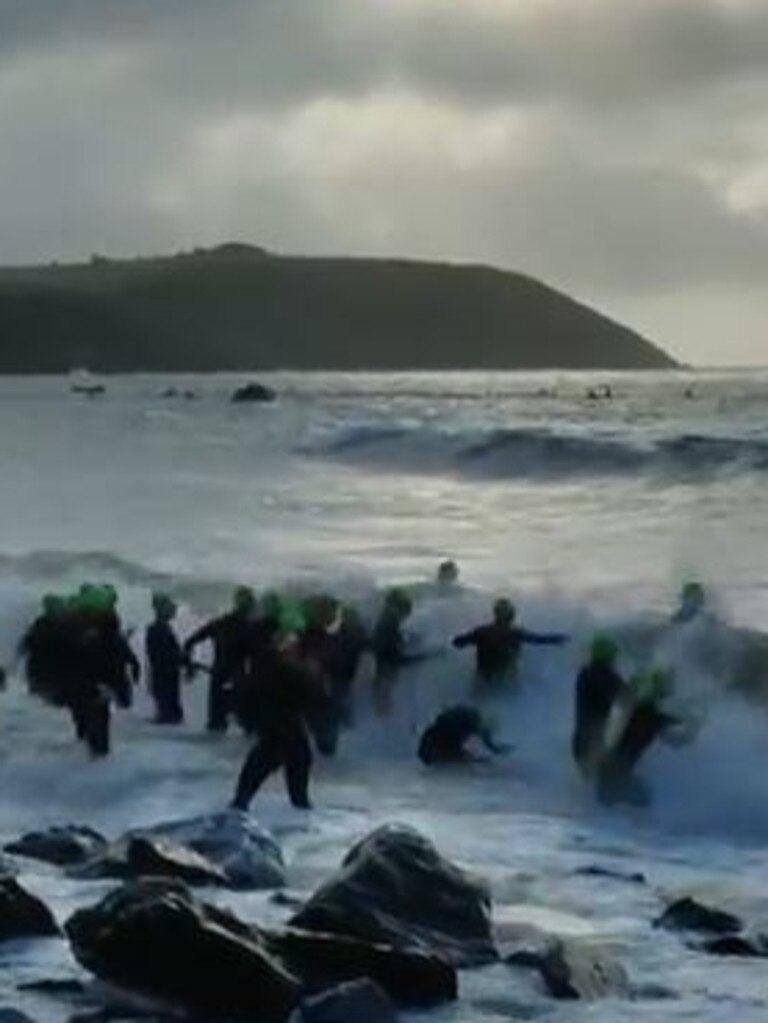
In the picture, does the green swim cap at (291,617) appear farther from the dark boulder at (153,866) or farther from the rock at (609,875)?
the dark boulder at (153,866)

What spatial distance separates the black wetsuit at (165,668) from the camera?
24906 millimetres

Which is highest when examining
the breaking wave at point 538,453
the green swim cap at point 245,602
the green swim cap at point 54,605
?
the breaking wave at point 538,453

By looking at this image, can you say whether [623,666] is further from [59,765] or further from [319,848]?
[319,848]

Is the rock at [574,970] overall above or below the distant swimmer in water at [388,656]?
below

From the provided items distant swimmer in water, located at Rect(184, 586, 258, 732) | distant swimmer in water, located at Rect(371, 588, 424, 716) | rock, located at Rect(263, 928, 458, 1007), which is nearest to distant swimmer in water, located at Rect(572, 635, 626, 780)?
distant swimmer in water, located at Rect(371, 588, 424, 716)

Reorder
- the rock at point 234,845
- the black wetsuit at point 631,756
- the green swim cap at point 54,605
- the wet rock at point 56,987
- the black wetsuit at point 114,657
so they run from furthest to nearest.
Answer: the green swim cap at point 54,605 → the black wetsuit at point 114,657 → the black wetsuit at point 631,756 → the rock at point 234,845 → the wet rock at point 56,987

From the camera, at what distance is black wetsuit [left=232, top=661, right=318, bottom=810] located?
18.8m

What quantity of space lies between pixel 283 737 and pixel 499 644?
582cm

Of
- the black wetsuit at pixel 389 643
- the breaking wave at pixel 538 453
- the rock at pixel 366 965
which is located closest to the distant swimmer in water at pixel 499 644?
the black wetsuit at pixel 389 643

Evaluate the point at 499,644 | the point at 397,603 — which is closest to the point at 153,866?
the point at 499,644

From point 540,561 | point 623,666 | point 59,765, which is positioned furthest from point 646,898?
point 540,561

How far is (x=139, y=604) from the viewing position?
34.7 m

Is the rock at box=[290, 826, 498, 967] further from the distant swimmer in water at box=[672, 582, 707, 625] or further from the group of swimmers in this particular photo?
the distant swimmer in water at box=[672, 582, 707, 625]

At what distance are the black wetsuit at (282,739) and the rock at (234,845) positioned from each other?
7.25ft
